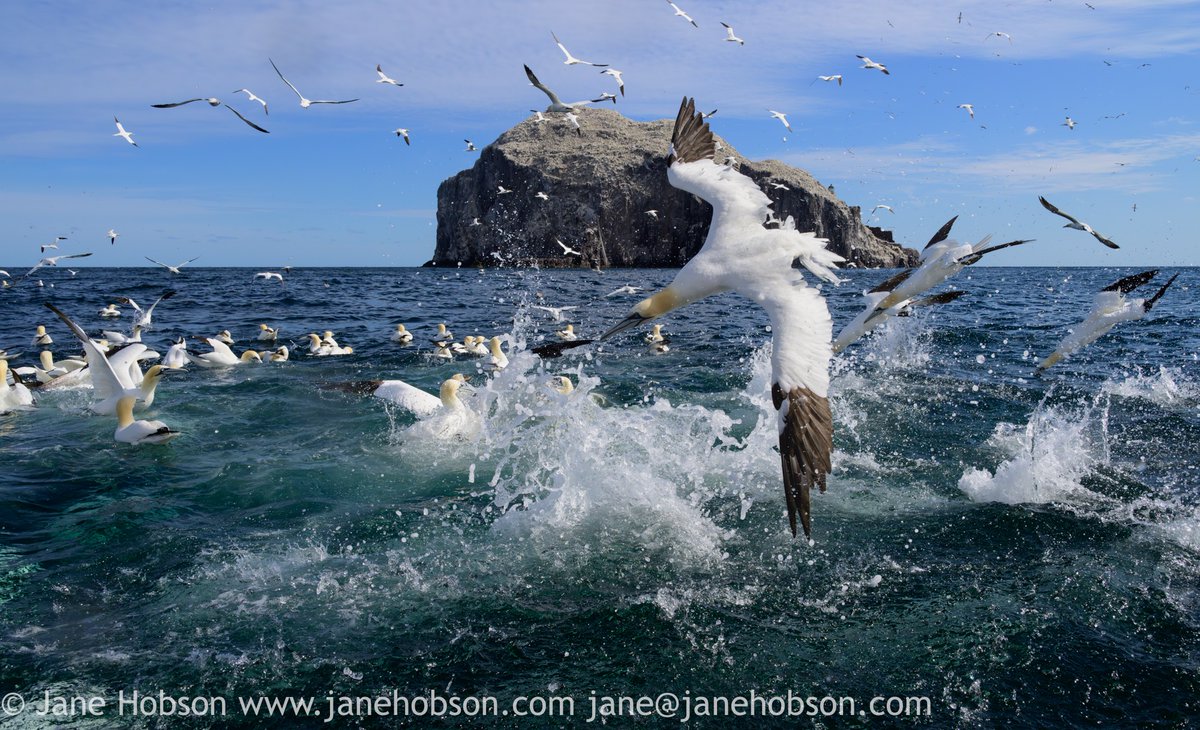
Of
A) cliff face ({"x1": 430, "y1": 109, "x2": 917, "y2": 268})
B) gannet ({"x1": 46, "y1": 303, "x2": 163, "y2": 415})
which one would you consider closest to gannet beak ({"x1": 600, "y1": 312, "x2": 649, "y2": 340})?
gannet ({"x1": 46, "y1": 303, "x2": 163, "y2": 415})

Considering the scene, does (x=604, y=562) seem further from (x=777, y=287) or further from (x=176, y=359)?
(x=176, y=359)

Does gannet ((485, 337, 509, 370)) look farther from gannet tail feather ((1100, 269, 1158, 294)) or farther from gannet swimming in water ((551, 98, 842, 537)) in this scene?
gannet tail feather ((1100, 269, 1158, 294))

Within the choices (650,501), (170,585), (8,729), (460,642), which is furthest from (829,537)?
(8,729)

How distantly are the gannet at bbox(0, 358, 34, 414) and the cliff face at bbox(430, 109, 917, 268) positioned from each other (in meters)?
81.7

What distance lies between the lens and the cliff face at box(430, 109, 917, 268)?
3809 inches

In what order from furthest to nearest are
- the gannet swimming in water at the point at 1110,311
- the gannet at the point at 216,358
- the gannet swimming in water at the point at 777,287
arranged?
the gannet at the point at 216,358 → the gannet swimming in water at the point at 1110,311 → the gannet swimming in water at the point at 777,287

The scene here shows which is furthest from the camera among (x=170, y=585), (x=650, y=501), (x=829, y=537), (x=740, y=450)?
(x=740, y=450)

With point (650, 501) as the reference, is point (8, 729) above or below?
below

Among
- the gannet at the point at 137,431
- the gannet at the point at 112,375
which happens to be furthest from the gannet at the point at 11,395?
the gannet at the point at 137,431

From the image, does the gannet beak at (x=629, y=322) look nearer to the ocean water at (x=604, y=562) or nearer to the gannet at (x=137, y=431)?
the ocean water at (x=604, y=562)

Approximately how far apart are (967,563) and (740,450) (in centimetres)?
315

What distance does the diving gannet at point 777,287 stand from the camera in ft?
17.1

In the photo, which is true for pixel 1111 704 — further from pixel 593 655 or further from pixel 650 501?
pixel 650 501

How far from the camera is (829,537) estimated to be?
262 inches
